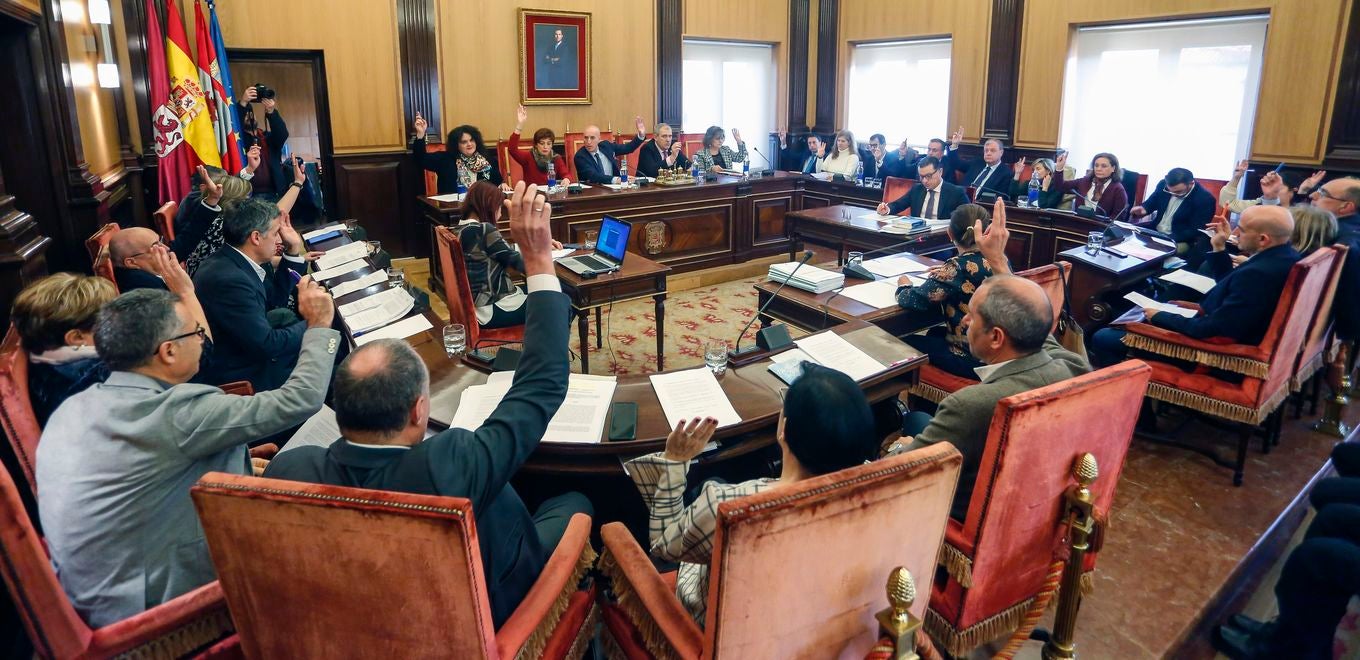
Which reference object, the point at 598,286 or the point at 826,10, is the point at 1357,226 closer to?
the point at 598,286

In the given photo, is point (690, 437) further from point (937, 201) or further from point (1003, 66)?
point (1003, 66)

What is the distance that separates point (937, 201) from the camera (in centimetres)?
562

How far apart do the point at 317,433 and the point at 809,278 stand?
2.30m

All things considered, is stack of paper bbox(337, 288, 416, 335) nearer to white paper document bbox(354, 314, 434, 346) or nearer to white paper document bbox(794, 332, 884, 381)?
white paper document bbox(354, 314, 434, 346)

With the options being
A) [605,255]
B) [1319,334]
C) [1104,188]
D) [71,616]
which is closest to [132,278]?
[71,616]

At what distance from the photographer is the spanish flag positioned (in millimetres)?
4684

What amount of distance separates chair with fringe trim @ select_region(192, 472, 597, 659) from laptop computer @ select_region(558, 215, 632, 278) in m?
2.84

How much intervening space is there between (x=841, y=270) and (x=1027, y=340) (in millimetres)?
2006

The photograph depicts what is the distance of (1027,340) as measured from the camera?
1.95 m

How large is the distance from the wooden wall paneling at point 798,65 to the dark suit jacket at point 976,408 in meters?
7.76

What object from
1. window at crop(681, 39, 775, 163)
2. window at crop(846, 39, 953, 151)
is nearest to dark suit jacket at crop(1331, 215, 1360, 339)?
window at crop(846, 39, 953, 151)

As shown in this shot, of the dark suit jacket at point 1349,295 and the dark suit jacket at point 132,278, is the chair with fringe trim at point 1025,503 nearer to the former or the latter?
the dark suit jacket at point 1349,295

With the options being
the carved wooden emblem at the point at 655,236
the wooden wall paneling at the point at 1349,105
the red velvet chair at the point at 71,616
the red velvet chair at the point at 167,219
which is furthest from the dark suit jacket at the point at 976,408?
the wooden wall paneling at the point at 1349,105

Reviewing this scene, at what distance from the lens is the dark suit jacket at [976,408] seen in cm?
187
